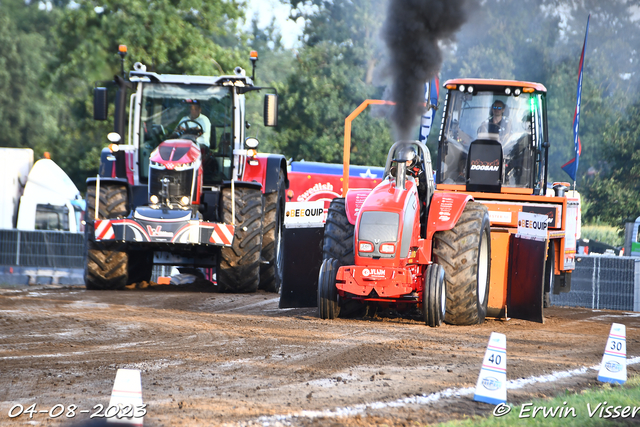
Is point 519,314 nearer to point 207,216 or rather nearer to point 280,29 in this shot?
point 207,216

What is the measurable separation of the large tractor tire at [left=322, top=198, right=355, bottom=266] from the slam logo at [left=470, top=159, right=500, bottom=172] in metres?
3.46

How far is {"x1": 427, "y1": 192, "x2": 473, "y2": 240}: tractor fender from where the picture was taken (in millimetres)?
8781

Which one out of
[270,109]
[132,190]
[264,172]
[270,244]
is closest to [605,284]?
[270,244]

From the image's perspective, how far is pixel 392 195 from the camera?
8.56m

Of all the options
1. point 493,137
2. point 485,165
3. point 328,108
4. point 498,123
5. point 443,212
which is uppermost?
point 328,108

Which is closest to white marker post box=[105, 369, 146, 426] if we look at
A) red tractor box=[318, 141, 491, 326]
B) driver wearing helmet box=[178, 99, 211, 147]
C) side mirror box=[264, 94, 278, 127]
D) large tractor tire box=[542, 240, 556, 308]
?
red tractor box=[318, 141, 491, 326]

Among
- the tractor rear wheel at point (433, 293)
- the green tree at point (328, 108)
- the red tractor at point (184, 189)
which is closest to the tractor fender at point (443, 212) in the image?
the tractor rear wheel at point (433, 293)

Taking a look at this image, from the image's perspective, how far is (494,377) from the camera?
16.6 ft

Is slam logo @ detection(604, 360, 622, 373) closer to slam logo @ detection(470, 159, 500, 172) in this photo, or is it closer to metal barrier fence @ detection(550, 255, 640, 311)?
slam logo @ detection(470, 159, 500, 172)

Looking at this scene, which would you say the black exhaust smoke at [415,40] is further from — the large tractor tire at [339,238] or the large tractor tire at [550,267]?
the large tractor tire at [550,267]

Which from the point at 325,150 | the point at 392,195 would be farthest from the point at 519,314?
the point at 325,150

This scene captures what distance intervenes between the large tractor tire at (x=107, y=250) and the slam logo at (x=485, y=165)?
5.15 meters

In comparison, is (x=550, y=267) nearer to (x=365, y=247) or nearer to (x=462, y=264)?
(x=462, y=264)

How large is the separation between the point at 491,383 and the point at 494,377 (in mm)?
42
